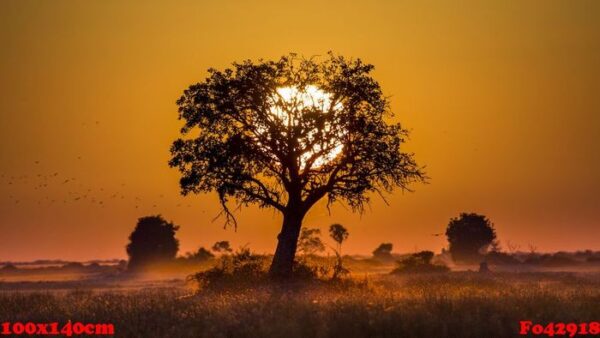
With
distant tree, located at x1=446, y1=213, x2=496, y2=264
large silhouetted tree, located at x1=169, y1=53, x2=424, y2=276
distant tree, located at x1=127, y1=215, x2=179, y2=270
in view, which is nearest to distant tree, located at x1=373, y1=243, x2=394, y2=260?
distant tree, located at x1=446, y1=213, x2=496, y2=264

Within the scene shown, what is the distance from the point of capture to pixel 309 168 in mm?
40219

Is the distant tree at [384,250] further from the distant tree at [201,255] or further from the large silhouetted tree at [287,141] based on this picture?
the large silhouetted tree at [287,141]

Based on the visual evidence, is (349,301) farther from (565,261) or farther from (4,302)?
(565,261)

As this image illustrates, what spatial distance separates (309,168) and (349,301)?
1609cm

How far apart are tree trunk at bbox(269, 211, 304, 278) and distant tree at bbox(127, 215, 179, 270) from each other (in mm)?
64298

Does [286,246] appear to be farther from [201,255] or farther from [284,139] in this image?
[201,255]

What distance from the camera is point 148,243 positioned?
330 ft

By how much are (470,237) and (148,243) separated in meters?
47.7

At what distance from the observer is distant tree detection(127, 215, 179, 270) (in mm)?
100688

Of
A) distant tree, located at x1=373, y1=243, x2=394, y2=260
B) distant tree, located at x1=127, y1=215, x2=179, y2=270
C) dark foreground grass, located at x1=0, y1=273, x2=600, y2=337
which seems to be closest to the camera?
dark foreground grass, located at x1=0, y1=273, x2=600, y2=337

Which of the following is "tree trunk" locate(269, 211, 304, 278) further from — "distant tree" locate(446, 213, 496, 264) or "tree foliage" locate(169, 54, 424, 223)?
"distant tree" locate(446, 213, 496, 264)

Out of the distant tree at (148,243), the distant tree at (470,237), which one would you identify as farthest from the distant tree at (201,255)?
the distant tree at (470,237)

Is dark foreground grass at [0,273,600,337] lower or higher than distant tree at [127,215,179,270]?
lower

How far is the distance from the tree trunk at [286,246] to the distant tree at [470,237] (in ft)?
218
